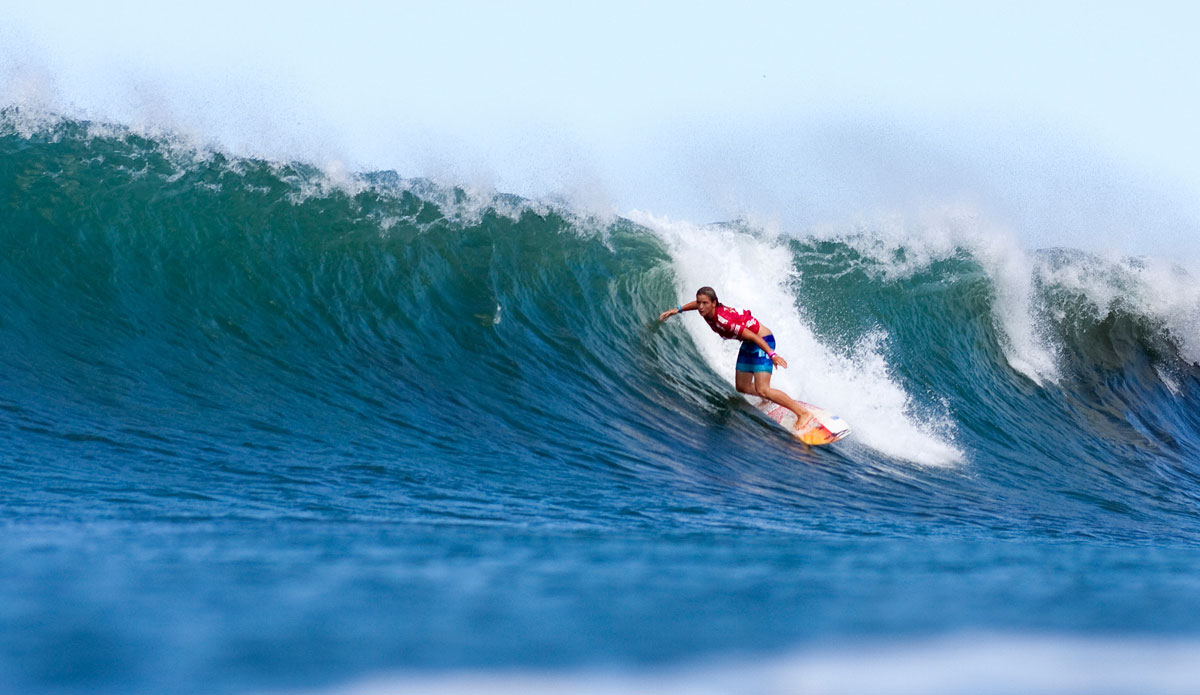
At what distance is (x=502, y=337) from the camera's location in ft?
30.3

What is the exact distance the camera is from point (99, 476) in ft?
15.6

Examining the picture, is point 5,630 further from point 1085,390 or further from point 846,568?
point 1085,390

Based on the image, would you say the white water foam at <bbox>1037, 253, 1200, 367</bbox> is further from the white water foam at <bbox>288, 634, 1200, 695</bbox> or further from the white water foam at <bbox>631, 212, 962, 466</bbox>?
the white water foam at <bbox>288, 634, 1200, 695</bbox>

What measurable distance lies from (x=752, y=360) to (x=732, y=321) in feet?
1.64

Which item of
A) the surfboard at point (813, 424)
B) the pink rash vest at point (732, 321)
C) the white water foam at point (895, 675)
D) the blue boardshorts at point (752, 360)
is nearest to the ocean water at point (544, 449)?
the white water foam at point (895, 675)

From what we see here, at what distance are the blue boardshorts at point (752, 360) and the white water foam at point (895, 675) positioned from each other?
6711 millimetres

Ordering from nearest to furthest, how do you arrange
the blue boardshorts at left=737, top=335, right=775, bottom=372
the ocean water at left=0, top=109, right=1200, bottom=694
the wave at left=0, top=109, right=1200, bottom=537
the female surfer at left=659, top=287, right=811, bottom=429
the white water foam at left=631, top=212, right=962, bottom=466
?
the ocean water at left=0, top=109, right=1200, bottom=694 < the wave at left=0, top=109, right=1200, bottom=537 < the female surfer at left=659, top=287, right=811, bottom=429 < the blue boardshorts at left=737, top=335, right=775, bottom=372 < the white water foam at left=631, top=212, right=962, bottom=466

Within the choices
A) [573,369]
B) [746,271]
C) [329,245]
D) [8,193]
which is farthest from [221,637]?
[746,271]

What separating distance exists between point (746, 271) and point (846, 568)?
8756 mm

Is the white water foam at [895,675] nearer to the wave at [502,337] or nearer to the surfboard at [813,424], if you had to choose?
the wave at [502,337]

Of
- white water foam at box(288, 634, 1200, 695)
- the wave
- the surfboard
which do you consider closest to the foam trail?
the wave

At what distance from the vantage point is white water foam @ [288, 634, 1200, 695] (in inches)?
72.5

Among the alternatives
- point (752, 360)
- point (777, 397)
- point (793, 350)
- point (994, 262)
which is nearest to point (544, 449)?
point (777, 397)

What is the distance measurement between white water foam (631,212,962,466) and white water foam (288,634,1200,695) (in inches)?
250
